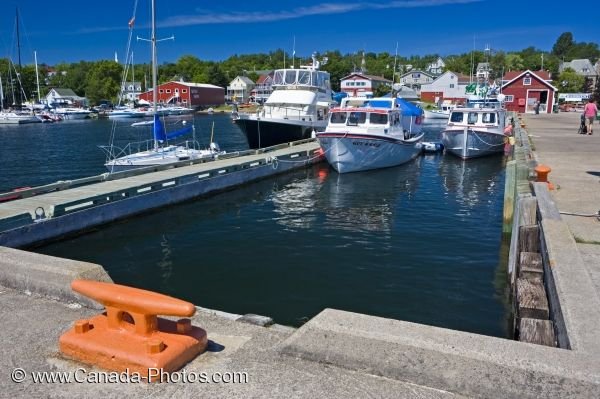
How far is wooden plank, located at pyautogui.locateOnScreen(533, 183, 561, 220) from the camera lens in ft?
29.7

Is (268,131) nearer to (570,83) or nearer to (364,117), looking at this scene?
(364,117)

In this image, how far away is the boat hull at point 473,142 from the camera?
29234 mm

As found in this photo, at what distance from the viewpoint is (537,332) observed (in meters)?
5.96

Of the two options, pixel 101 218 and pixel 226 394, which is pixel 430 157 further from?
pixel 226 394

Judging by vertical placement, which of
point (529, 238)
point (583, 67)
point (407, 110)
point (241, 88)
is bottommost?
point (529, 238)

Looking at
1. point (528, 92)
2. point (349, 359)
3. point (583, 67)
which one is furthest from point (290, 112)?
point (583, 67)

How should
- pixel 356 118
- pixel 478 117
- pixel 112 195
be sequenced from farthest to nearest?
pixel 478 117 → pixel 356 118 → pixel 112 195

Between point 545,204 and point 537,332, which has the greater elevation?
point 545,204

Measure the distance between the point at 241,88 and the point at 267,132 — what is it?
117m

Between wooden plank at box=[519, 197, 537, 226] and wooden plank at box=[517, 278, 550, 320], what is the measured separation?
219 cm

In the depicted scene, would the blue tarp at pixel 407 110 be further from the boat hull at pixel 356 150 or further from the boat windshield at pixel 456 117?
the boat hull at pixel 356 150

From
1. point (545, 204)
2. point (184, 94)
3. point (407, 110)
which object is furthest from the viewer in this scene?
point (184, 94)

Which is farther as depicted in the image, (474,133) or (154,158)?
(474,133)

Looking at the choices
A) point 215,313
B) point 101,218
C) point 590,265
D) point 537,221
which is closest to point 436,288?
point 537,221
